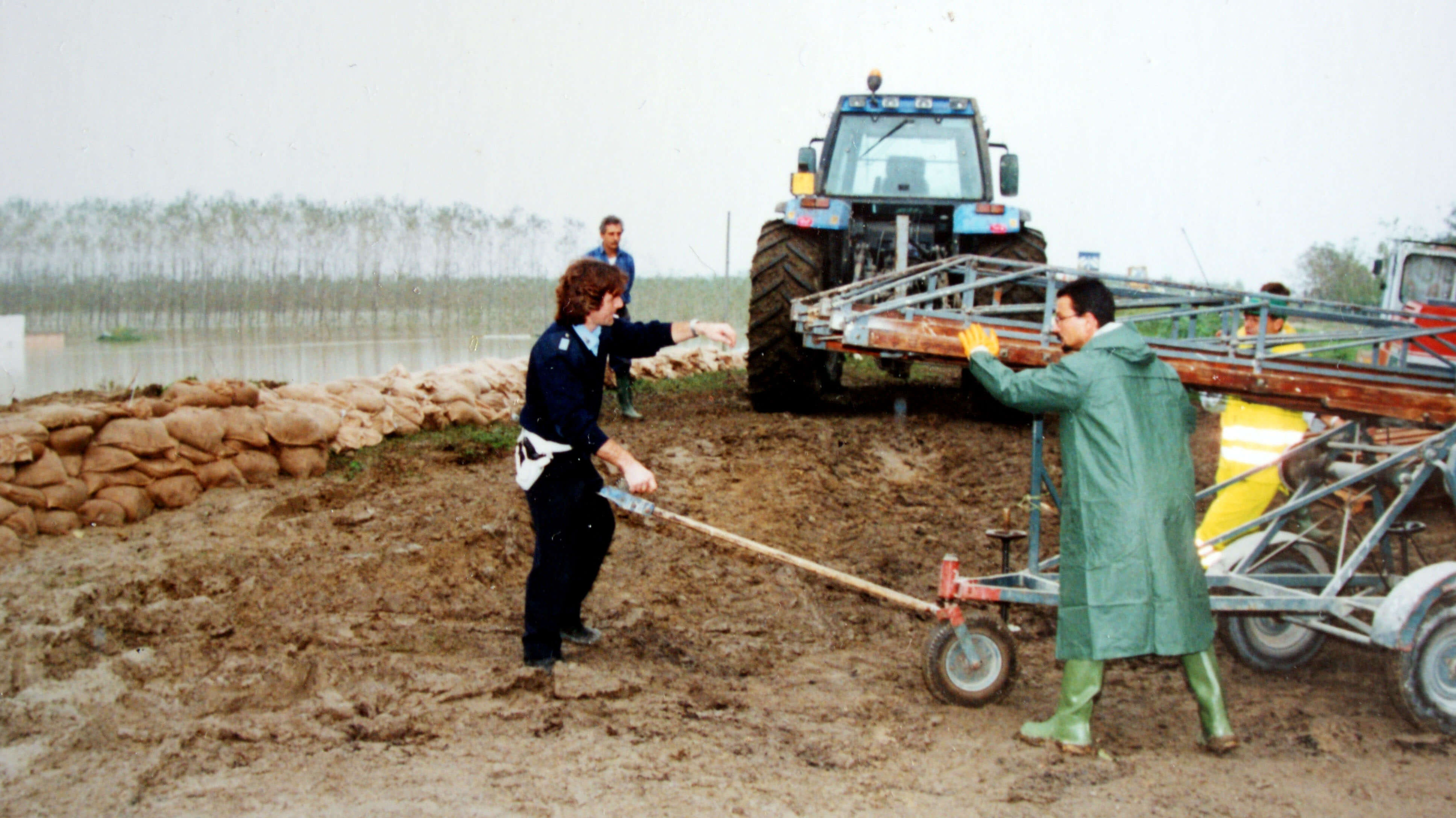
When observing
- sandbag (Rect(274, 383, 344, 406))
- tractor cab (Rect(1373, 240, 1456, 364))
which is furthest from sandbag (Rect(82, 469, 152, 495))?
tractor cab (Rect(1373, 240, 1456, 364))

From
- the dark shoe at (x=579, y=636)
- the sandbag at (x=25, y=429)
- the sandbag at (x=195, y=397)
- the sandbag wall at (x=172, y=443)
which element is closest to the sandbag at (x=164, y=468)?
the sandbag wall at (x=172, y=443)

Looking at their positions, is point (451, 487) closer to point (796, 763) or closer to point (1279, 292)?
point (796, 763)

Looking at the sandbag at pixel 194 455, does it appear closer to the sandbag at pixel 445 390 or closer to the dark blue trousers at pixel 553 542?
the sandbag at pixel 445 390

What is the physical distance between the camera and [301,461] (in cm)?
655

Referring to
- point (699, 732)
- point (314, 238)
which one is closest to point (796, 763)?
point (699, 732)

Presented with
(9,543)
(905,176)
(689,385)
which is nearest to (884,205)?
(905,176)

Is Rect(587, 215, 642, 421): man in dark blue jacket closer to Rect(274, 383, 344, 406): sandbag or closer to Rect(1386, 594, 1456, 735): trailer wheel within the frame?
Rect(274, 383, 344, 406): sandbag

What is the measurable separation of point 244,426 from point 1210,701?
5194 mm

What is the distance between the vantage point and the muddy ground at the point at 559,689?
320cm

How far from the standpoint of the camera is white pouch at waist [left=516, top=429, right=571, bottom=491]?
13.5 feet

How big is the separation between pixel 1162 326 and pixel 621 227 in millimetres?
4383

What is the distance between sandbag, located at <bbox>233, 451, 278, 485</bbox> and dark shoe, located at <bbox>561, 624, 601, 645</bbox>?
2.65 m

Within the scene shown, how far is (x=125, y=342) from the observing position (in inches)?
356

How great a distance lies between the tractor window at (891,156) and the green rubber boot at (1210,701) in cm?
646
